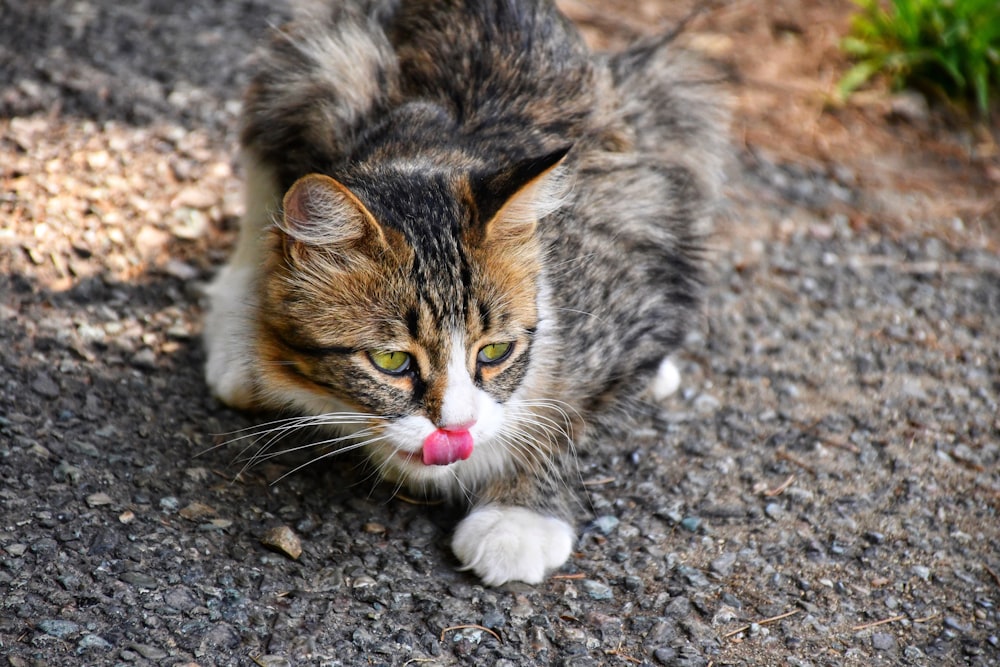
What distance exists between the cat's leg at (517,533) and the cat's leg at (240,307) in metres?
0.84

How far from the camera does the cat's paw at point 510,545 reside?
300cm

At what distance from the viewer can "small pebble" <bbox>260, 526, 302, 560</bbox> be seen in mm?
2959

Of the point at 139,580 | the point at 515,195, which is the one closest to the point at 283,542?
the point at 139,580

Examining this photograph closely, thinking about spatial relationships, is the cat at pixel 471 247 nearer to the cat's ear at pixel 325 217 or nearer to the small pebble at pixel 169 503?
the cat's ear at pixel 325 217

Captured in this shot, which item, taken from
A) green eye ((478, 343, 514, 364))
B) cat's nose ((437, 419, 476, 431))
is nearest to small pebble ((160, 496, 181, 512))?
cat's nose ((437, 419, 476, 431))

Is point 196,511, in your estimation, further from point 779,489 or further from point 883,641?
point 883,641

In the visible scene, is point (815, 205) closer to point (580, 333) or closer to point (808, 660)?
point (580, 333)

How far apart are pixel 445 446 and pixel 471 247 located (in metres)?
0.55

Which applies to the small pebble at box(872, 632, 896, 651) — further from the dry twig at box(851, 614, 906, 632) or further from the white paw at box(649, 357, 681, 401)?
the white paw at box(649, 357, 681, 401)

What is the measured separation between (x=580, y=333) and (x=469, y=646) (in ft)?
3.35

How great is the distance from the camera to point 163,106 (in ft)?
15.2

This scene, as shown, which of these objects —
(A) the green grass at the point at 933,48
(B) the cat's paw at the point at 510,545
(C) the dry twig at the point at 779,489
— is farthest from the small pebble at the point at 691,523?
(A) the green grass at the point at 933,48

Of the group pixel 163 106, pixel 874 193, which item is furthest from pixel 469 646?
pixel 874 193

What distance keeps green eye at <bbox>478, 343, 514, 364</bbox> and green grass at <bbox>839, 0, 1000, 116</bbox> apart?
3510mm
